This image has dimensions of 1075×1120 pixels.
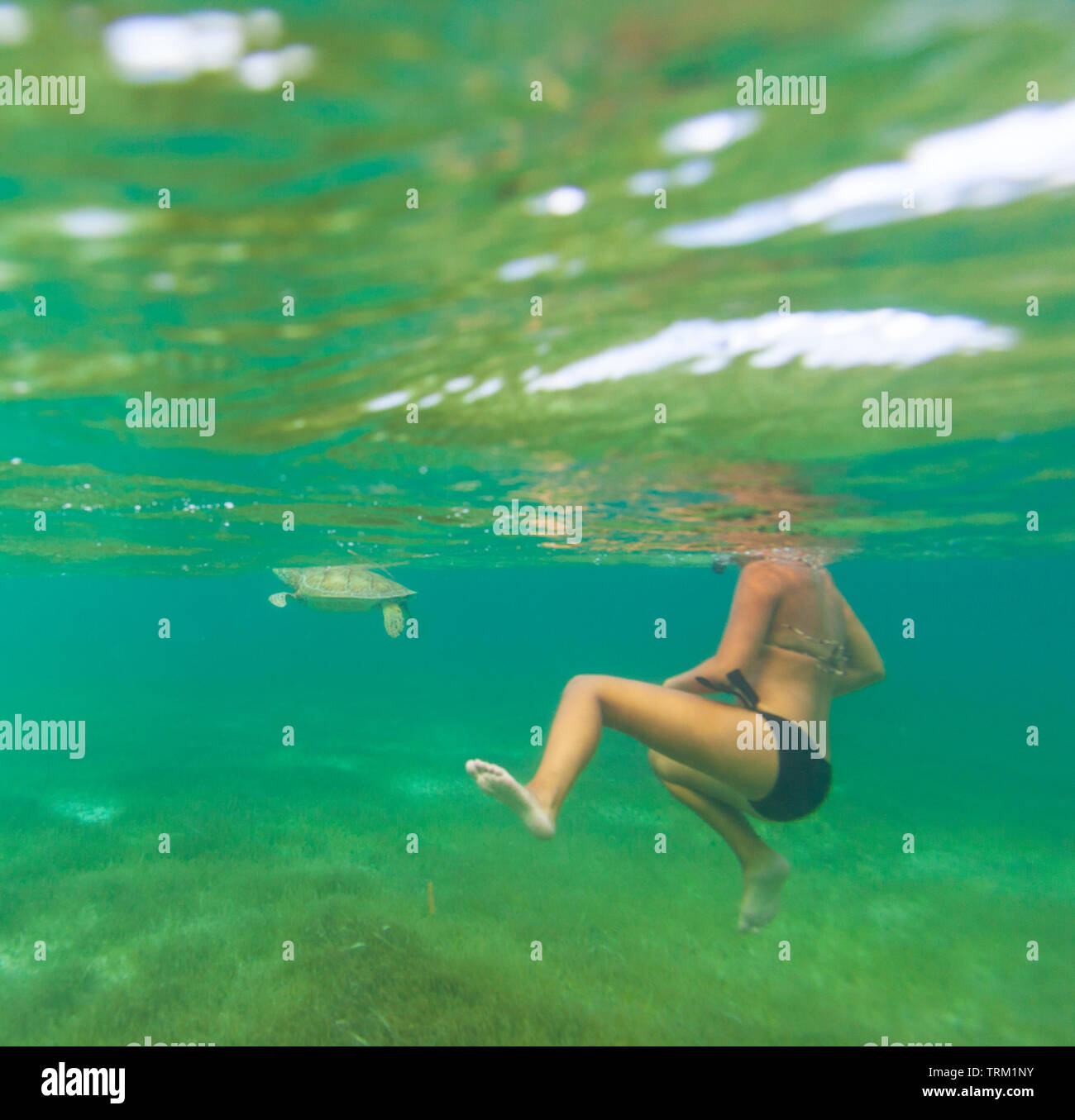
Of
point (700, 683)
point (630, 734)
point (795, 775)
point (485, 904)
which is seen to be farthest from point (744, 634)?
point (485, 904)

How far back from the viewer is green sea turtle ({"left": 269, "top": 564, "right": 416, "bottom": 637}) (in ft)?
46.4

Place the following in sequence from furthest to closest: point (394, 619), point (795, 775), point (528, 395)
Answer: point (394, 619) < point (528, 395) < point (795, 775)

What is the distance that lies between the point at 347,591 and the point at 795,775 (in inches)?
450

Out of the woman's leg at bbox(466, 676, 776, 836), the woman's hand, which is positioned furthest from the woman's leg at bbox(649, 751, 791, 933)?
the woman's leg at bbox(466, 676, 776, 836)

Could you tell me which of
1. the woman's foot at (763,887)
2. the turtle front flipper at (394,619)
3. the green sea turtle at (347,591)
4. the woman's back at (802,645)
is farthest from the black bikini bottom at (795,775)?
the green sea turtle at (347,591)

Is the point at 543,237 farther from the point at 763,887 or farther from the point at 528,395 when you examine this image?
the point at 763,887

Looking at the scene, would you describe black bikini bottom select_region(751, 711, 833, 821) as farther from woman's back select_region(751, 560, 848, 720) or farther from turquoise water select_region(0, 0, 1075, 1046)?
turquoise water select_region(0, 0, 1075, 1046)

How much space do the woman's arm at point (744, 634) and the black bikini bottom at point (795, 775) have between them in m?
0.62

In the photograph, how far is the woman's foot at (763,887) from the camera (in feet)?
20.8

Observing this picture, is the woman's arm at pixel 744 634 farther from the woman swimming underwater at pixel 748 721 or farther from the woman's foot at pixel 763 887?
the woman's foot at pixel 763 887

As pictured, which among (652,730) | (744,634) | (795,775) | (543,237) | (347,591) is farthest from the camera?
(347,591)

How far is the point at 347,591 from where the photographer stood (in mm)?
14750

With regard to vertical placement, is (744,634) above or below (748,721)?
above

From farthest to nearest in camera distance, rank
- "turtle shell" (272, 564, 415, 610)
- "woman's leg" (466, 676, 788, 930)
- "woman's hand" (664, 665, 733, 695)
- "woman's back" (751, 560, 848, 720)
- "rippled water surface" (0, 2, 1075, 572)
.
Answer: "turtle shell" (272, 564, 415, 610), "woman's back" (751, 560, 848, 720), "woman's hand" (664, 665, 733, 695), "woman's leg" (466, 676, 788, 930), "rippled water surface" (0, 2, 1075, 572)
